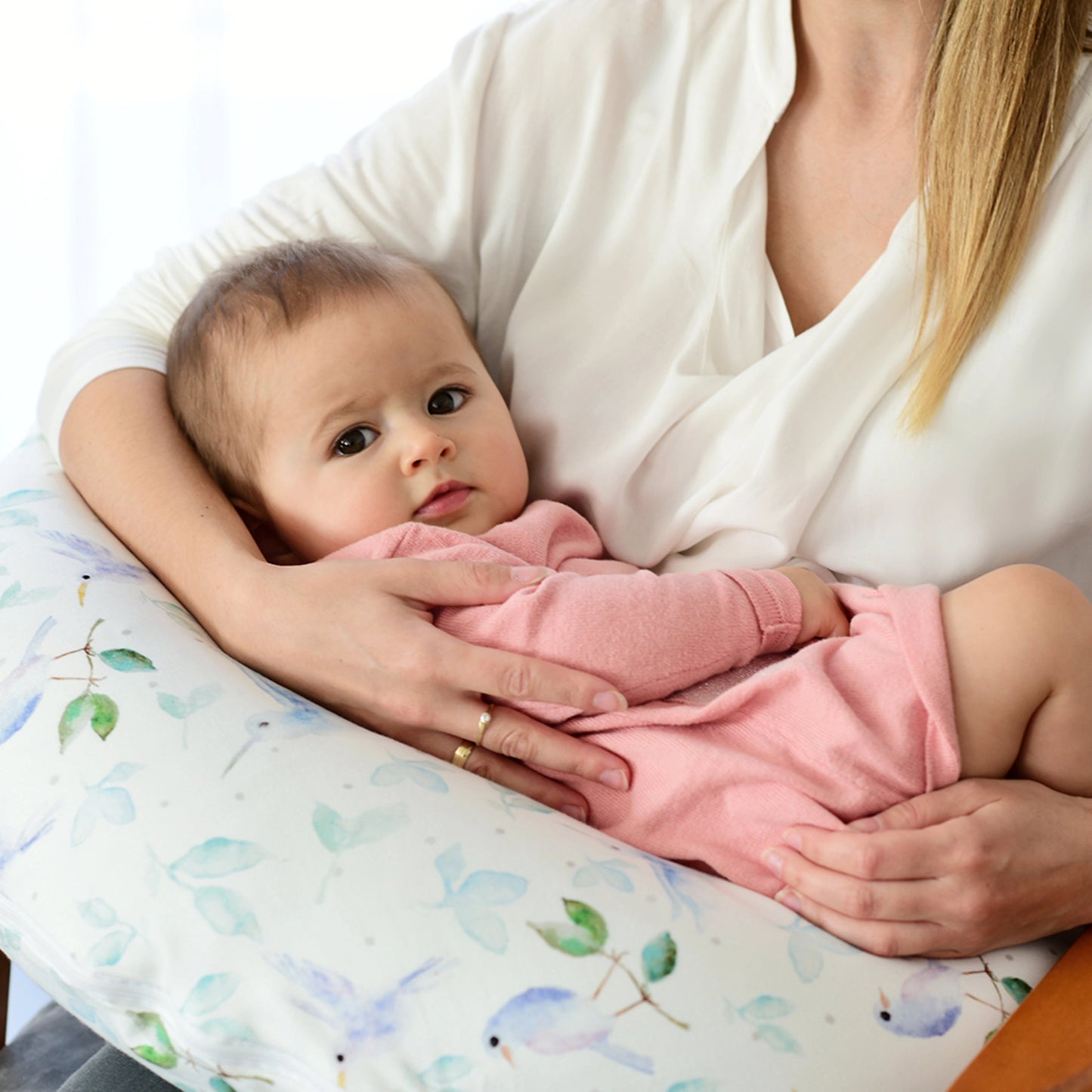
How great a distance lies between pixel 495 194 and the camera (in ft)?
4.56

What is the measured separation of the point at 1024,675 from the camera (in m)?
0.92

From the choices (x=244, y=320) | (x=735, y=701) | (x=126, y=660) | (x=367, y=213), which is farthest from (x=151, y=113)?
(x=735, y=701)

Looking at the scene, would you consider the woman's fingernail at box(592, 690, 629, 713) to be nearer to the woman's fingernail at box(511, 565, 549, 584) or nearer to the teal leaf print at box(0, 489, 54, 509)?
the woman's fingernail at box(511, 565, 549, 584)

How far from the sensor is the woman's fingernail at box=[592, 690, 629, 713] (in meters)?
0.98

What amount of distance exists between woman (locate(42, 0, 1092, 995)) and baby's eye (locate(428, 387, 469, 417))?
119mm

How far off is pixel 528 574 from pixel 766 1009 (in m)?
0.44

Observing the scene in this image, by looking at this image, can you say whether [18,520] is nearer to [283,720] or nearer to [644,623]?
[283,720]

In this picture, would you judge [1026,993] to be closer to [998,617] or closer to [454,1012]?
[998,617]

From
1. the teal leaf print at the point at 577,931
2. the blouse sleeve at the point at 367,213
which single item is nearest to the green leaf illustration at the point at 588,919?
the teal leaf print at the point at 577,931

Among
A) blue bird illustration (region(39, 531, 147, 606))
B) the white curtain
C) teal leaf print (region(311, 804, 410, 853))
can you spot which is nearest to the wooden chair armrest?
teal leaf print (region(311, 804, 410, 853))

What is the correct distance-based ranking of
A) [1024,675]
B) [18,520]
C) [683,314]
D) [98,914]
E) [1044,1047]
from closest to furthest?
[1044,1047]
[98,914]
[1024,675]
[18,520]
[683,314]

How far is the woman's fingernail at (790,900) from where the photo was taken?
891 mm

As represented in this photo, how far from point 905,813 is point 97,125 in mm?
2493

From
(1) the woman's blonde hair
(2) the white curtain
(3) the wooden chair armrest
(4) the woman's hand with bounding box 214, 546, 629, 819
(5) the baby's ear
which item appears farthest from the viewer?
(2) the white curtain
